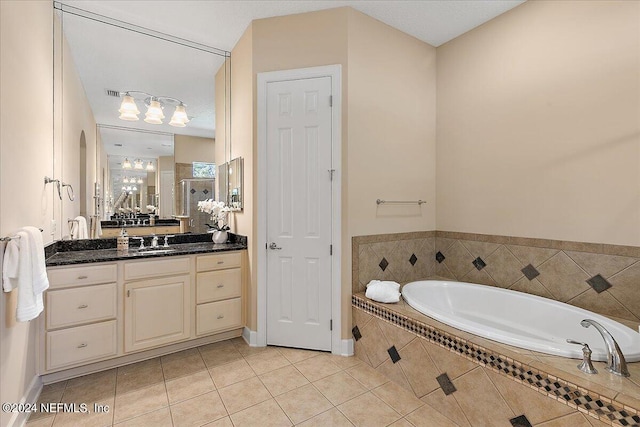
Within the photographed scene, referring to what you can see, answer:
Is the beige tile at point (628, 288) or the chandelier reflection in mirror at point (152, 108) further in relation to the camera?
the chandelier reflection in mirror at point (152, 108)

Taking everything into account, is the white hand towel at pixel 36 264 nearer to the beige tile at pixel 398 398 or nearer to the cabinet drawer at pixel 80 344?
the cabinet drawer at pixel 80 344

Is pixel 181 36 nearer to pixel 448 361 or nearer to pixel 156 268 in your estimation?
pixel 156 268

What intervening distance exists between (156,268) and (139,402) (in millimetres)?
924

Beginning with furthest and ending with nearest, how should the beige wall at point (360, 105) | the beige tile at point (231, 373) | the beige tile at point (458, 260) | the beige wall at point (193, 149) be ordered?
1. the beige wall at point (193, 149)
2. the beige tile at point (458, 260)
3. the beige wall at point (360, 105)
4. the beige tile at point (231, 373)

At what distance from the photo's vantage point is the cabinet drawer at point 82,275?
1999 mm


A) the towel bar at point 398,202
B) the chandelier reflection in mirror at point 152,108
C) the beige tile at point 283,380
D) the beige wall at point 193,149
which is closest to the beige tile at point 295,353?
the beige tile at point 283,380

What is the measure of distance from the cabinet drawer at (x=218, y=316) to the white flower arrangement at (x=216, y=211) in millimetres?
769

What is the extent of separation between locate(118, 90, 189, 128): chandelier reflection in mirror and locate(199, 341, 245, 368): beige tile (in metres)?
2.22

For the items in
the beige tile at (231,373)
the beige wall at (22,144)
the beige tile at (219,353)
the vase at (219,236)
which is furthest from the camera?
the vase at (219,236)

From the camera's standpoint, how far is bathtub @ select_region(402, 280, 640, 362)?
1524 millimetres

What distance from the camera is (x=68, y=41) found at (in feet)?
8.45

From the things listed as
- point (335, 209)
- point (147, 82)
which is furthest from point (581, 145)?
point (147, 82)

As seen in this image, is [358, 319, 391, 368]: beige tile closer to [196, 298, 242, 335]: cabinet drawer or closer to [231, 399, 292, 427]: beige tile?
[231, 399, 292, 427]: beige tile

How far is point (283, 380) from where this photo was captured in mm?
2111
